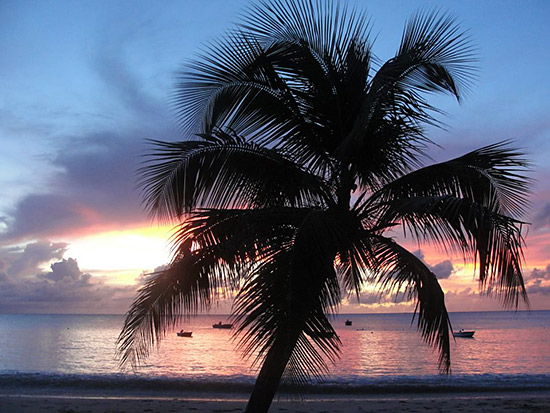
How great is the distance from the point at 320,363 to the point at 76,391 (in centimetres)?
1741

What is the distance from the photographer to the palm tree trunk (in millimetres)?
5523

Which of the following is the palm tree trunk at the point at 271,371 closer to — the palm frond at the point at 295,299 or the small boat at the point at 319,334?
the palm frond at the point at 295,299

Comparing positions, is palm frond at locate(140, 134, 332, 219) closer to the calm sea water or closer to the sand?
the calm sea water

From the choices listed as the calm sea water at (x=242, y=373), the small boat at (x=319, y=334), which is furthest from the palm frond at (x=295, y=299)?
the calm sea water at (x=242, y=373)

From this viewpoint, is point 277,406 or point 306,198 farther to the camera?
point 277,406

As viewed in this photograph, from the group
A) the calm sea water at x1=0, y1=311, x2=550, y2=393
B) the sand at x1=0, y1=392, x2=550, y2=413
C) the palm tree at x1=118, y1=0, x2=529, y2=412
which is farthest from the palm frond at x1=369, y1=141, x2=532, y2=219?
the sand at x1=0, y1=392, x2=550, y2=413

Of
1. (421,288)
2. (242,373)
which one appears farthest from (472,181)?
(242,373)

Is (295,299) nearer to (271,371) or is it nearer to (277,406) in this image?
(271,371)

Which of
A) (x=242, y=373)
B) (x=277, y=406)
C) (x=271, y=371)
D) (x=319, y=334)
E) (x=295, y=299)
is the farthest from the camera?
(x=242, y=373)

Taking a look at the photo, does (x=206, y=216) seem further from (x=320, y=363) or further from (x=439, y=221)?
(x=439, y=221)

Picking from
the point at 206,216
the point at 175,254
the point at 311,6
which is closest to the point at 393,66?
the point at 311,6

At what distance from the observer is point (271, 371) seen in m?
6.06

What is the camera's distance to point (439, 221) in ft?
20.5

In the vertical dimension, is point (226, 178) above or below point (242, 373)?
above
